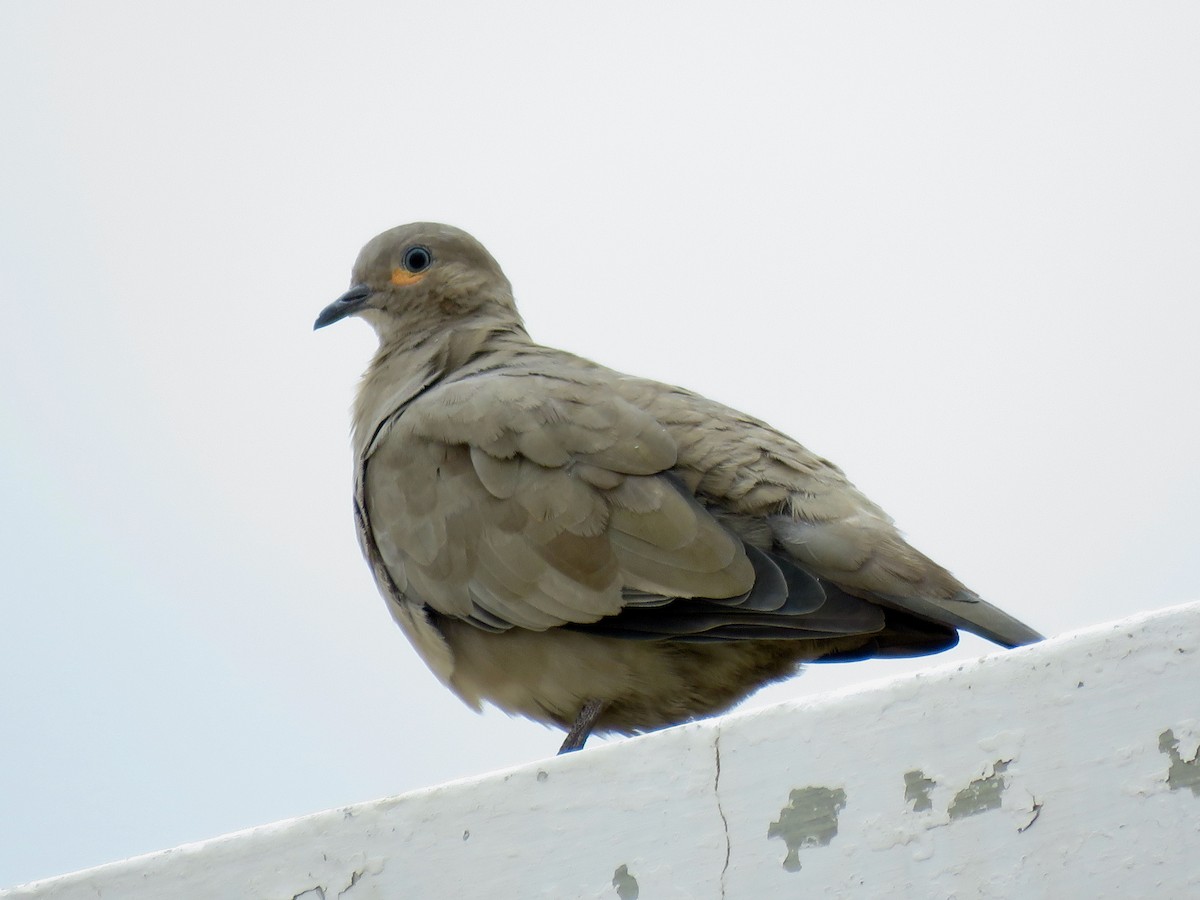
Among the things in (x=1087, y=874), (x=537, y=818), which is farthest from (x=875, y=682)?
(x=537, y=818)

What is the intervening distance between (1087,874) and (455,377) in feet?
8.41

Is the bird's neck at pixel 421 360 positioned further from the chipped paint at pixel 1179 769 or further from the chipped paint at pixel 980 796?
the chipped paint at pixel 1179 769

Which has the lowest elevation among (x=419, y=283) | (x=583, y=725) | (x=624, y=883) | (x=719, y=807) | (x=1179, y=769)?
(x=583, y=725)

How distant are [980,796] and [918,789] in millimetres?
62

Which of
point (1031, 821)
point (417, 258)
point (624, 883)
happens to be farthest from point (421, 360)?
point (1031, 821)

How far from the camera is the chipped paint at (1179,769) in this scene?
1.37 meters

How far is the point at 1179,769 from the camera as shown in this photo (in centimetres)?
138

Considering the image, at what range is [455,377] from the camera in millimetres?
3725

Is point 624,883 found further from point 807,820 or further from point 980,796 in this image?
point 980,796

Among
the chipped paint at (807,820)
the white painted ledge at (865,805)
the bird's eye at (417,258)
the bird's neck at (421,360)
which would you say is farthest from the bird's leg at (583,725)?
the bird's eye at (417,258)

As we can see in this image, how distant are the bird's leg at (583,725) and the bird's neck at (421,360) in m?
0.94

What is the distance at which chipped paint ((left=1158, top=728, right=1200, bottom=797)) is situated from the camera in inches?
54.0

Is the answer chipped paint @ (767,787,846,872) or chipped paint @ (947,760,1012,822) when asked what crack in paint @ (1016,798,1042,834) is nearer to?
chipped paint @ (947,760,1012,822)

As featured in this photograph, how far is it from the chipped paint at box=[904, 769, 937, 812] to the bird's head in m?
3.05
